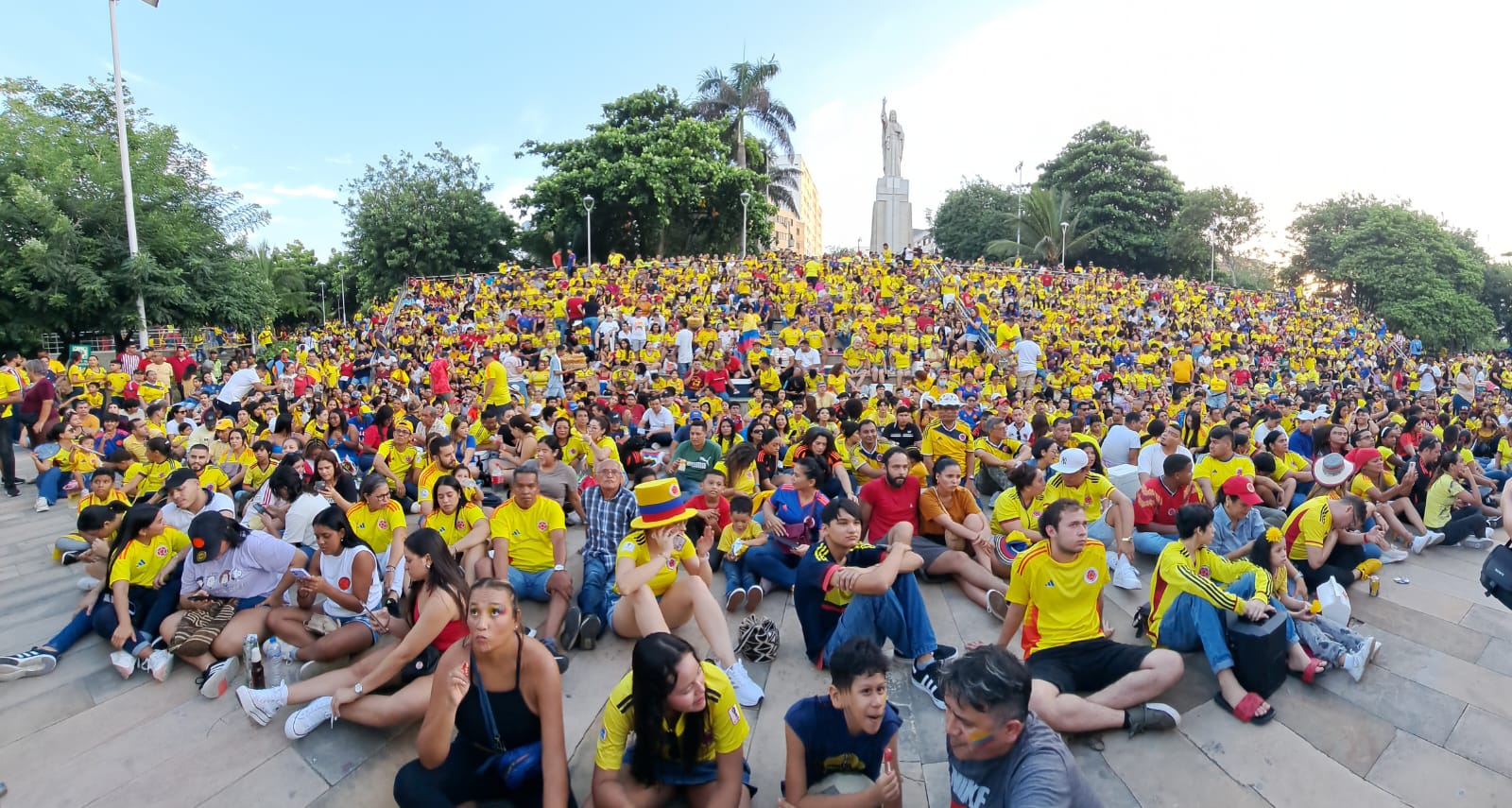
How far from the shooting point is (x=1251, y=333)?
21.8 meters

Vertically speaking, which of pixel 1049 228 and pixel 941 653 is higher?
pixel 1049 228

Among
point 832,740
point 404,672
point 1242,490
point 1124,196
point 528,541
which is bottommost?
point 404,672

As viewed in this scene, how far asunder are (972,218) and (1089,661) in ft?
165

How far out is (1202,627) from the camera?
371 centimetres

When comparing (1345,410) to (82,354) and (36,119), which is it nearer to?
(82,354)

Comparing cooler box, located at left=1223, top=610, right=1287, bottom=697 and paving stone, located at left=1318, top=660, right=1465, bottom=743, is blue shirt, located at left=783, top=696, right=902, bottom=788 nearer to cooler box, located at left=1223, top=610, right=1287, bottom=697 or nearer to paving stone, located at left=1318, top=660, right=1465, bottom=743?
cooler box, located at left=1223, top=610, right=1287, bottom=697

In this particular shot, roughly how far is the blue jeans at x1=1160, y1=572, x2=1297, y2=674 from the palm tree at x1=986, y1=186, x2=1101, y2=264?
39.3m

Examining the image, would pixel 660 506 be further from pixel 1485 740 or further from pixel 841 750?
pixel 1485 740

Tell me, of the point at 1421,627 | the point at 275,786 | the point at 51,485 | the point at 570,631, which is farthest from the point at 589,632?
the point at 51,485

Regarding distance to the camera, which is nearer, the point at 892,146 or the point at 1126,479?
the point at 1126,479

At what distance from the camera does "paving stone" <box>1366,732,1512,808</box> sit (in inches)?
125

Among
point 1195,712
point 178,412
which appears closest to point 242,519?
point 178,412

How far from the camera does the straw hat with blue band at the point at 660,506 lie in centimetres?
380

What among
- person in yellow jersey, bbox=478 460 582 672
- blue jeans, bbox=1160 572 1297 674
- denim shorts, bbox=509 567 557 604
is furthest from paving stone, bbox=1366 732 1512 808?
denim shorts, bbox=509 567 557 604
